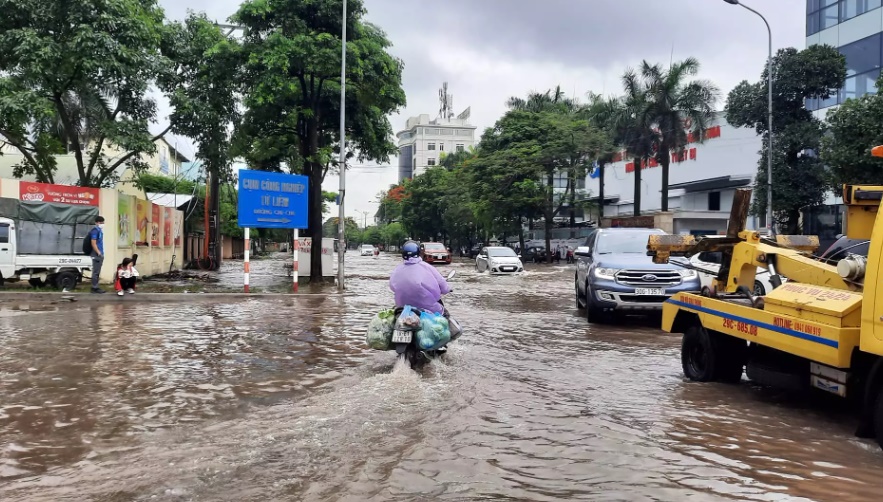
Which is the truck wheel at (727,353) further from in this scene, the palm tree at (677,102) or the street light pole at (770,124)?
the palm tree at (677,102)

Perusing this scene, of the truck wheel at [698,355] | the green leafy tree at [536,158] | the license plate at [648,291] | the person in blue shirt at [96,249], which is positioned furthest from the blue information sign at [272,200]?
the green leafy tree at [536,158]

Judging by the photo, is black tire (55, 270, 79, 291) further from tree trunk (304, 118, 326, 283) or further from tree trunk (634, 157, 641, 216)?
tree trunk (634, 157, 641, 216)

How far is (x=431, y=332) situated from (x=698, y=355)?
3020mm

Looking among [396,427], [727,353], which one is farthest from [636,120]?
[396,427]

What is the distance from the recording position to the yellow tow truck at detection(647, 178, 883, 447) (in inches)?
197

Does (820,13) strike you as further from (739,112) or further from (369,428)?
(369,428)

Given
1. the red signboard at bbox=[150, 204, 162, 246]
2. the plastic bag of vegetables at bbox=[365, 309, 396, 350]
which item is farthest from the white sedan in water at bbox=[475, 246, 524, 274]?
the plastic bag of vegetables at bbox=[365, 309, 396, 350]

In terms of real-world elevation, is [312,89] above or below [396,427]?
above

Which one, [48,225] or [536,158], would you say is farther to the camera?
[536,158]

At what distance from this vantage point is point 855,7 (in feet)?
112

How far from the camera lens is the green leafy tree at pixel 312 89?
21109 millimetres

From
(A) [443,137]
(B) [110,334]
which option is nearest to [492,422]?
(B) [110,334]

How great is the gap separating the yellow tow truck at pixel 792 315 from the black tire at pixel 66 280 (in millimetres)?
15364

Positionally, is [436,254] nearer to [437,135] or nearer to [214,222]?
[214,222]
